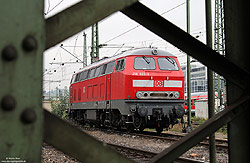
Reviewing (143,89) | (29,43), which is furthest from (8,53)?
(143,89)

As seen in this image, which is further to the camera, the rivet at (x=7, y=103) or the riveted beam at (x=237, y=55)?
the riveted beam at (x=237, y=55)

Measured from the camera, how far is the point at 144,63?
42.4 feet

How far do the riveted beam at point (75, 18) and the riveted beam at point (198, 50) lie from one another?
2.31 feet

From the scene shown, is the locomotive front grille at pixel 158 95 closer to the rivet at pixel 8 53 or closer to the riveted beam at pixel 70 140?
the riveted beam at pixel 70 140

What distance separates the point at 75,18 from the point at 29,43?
10.7 inches

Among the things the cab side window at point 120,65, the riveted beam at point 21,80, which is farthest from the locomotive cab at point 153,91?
the riveted beam at point 21,80

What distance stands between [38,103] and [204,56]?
134 centimetres

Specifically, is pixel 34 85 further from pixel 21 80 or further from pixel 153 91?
pixel 153 91

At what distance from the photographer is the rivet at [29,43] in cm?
108

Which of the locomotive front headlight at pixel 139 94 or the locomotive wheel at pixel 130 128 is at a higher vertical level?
the locomotive front headlight at pixel 139 94

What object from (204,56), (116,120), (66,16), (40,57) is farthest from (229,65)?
(116,120)

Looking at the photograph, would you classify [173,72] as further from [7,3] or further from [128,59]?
[7,3]

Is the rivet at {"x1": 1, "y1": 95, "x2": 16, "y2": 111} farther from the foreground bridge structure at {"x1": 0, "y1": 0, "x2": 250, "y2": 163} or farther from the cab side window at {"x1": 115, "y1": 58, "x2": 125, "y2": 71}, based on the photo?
the cab side window at {"x1": 115, "y1": 58, "x2": 125, "y2": 71}

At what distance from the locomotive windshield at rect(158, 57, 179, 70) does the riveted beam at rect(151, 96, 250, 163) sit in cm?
1092
